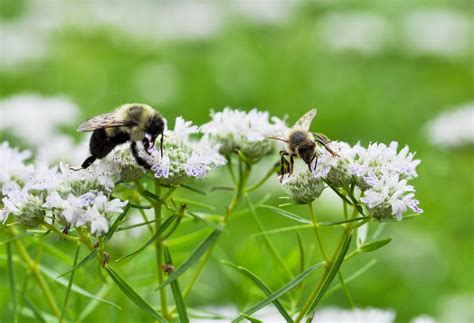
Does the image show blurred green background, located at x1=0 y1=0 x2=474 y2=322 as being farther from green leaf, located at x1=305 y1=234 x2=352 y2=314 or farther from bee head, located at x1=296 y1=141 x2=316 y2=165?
green leaf, located at x1=305 y1=234 x2=352 y2=314

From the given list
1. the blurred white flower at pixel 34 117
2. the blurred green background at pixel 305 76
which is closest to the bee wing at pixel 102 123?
the blurred white flower at pixel 34 117

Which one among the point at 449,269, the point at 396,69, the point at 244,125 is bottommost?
the point at 449,269

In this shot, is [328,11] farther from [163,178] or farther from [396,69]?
[163,178]

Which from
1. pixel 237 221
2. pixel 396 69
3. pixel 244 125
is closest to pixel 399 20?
pixel 396 69

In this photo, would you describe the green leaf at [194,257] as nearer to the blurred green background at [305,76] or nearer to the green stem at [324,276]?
the green stem at [324,276]

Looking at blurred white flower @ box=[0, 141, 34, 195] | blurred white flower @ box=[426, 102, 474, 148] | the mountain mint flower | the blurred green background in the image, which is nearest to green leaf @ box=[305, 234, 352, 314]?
the mountain mint flower

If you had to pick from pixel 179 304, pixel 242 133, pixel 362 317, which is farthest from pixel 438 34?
pixel 179 304

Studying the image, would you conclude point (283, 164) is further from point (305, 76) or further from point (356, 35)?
point (305, 76)
